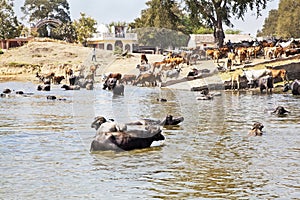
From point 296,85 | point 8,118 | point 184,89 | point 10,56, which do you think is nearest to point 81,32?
point 10,56

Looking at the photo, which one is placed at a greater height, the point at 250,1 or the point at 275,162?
the point at 250,1

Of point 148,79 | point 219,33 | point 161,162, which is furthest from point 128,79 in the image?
point 161,162

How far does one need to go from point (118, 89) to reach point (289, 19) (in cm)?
6351

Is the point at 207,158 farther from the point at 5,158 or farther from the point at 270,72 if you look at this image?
the point at 270,72

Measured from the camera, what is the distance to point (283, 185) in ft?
30.5

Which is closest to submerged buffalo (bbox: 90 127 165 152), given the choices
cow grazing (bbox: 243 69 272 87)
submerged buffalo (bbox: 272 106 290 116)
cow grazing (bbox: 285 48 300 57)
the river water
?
the river water

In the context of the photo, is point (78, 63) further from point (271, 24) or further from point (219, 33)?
point (271, 24)

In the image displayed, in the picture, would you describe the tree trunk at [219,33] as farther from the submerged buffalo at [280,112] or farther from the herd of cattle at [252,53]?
the submerged buffalo at [280,112]

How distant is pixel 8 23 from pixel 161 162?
79.7 m

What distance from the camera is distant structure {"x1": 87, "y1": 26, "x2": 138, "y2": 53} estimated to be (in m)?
80.8

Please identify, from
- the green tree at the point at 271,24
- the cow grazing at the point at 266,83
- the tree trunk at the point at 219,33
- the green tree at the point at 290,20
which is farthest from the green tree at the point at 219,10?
the green tree at the point at 271,24

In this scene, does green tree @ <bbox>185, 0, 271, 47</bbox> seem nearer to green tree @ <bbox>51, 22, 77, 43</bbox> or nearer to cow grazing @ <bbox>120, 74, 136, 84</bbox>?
cow grazing @ <bbox>120, 74, 136, 84</bbox>

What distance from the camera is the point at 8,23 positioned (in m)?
87.2

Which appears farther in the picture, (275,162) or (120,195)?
(275,162)
